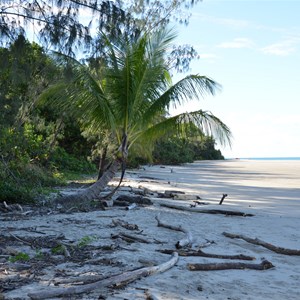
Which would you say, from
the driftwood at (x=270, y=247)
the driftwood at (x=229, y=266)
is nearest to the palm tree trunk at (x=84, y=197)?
the driftwood at (x=270, y=247)

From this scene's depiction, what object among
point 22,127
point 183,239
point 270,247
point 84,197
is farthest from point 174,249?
point 22,127

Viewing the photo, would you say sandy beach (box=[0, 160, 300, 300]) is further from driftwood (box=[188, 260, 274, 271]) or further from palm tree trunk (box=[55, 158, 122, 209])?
palm tree trunk (box=[55, 158, 122, 209])

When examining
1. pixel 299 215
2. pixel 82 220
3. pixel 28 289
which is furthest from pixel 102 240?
pixel 299 215

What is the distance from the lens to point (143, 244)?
654 centimetres

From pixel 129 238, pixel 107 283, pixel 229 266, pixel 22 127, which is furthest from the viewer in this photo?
pixel 22 127

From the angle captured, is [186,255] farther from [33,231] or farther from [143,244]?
[33,231]

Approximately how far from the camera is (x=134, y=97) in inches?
435

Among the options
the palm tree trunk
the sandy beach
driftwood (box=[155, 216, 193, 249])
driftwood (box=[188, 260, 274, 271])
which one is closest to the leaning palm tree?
the palm tree trunk

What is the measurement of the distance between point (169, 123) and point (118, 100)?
4.89ft

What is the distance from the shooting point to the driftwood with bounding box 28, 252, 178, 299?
3.81m

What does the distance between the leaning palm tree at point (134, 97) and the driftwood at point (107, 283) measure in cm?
628

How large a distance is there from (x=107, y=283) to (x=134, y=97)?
7.31 m

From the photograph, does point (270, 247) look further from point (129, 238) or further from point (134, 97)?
point (134, 97)

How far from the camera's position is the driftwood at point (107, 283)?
3814mm
